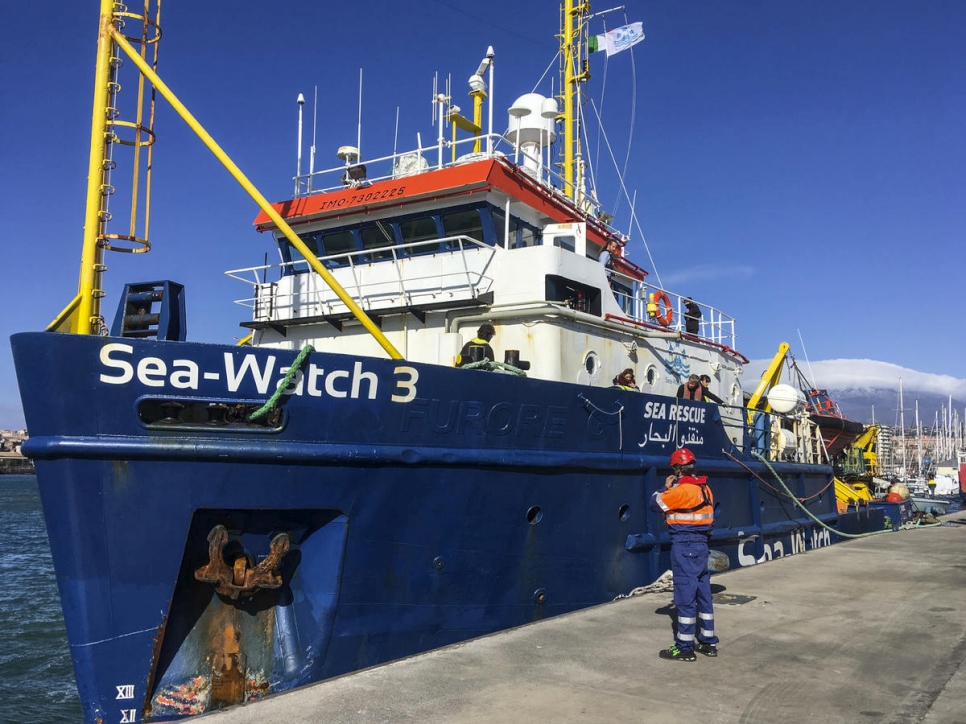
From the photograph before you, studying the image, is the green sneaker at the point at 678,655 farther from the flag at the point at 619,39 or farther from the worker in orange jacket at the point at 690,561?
the flag at the point at 619,39

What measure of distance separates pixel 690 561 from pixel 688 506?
0.36 m

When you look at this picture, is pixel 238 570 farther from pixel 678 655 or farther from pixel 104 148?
pixel 104 148

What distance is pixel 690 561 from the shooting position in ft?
16.6

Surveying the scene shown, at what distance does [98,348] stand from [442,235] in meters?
4.97

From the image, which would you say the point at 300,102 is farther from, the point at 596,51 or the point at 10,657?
the point at 10,657

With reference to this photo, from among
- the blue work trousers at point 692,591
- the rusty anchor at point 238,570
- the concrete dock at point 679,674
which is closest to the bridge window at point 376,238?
the rusty anchor at point 238,570

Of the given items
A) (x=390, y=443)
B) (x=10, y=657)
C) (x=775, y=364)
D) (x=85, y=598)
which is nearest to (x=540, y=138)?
(x=775, y=364)

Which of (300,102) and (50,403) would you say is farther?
(300,102)

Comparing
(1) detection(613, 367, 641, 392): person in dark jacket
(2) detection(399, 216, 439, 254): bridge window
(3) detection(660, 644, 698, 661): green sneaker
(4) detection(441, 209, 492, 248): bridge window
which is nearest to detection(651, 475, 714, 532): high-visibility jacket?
(3) detection(660, 644, 698, 661): green sneaker

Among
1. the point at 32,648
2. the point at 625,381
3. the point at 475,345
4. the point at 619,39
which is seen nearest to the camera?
the point at 475,345

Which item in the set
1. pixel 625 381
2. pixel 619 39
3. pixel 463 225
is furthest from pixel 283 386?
pixel 619 39

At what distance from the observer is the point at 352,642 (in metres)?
5.70

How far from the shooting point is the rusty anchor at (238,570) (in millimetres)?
5164

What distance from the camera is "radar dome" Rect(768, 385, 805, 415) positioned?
11.8 m
